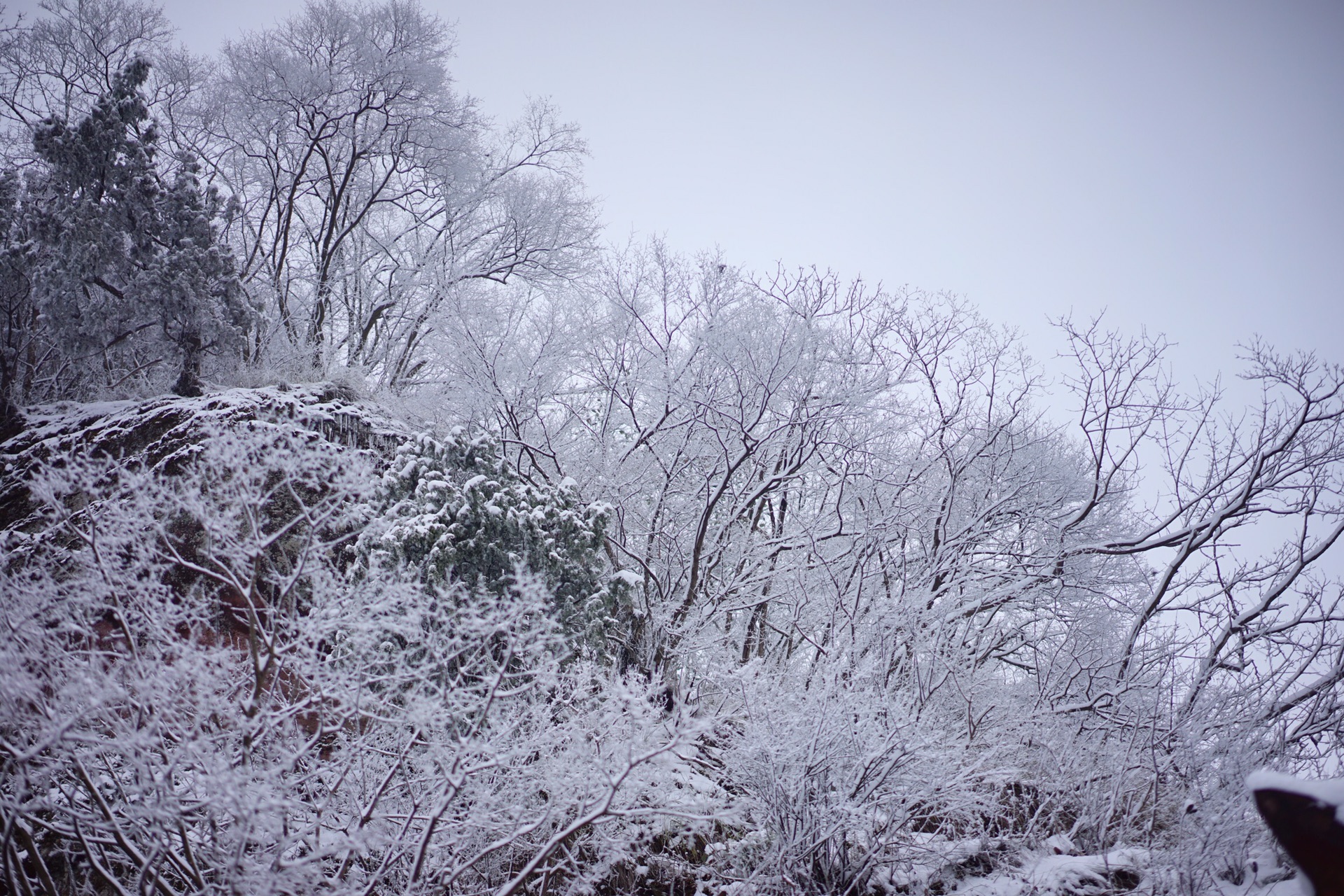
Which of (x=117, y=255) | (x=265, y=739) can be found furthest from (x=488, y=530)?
(x=117, y=255)

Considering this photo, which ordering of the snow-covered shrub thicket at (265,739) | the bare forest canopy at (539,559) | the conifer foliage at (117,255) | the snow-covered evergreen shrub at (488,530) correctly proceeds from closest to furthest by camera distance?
the snow-covered shrub thicket at (265,739) → the bare forest canopy at (539,559) → the snow-covered evergreen shrub at (488,530) → the conifer foliage at (117,255)

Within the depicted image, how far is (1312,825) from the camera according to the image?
169 centimetres

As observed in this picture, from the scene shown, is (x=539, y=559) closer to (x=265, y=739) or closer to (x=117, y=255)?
(x=265, y=739)

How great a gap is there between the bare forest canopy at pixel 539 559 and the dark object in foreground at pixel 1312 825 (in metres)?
2.57

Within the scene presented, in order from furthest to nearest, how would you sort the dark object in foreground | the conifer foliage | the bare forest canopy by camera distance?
the conifer foliage → the bare forest canopy → the dark object in foreground

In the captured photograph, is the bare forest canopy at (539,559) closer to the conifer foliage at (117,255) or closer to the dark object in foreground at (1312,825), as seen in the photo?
the conifer foliage at (117,255)

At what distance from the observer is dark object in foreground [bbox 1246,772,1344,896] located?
1.67m

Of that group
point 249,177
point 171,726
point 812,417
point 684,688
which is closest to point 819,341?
point 812,417

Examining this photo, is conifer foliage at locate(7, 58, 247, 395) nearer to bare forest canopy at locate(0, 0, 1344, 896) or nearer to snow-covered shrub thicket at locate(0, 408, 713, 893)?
bare forest canopy at locate(0, 0, 1344, 896)

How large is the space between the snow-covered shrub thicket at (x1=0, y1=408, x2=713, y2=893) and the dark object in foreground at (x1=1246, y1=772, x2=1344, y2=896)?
2545mm

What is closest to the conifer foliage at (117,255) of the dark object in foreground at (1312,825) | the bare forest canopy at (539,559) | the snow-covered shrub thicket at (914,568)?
the bare forest canopy at (539,559)

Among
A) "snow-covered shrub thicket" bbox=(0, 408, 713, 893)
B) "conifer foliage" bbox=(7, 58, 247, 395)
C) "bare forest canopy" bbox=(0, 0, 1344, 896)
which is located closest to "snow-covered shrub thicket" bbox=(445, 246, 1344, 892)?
"bare forest canopy" bbox=(0, 0, 1344, 896)

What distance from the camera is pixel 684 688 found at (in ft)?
24.3

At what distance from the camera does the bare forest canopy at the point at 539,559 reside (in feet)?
12.9
